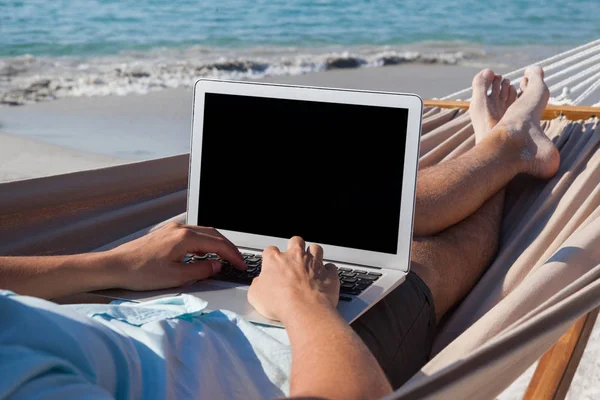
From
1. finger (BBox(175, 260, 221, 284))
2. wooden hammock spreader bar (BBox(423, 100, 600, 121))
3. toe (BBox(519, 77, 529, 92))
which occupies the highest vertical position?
toe (BBox(519, 77, 529, 92))

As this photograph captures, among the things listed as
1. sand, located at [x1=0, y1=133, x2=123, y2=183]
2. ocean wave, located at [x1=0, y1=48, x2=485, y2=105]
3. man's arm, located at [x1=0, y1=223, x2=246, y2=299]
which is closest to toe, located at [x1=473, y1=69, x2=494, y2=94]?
man's arm, located at [x1=0, y1=223, x2=246, y2=299]

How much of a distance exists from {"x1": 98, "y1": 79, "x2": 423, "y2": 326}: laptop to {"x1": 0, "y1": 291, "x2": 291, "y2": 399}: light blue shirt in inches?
7.8

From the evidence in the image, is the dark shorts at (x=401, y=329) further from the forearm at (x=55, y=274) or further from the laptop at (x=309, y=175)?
the forearm at (x=55, y=274)

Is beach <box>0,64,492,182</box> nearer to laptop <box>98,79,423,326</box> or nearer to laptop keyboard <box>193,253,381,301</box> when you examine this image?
laptop <box>98,79,423,326</box>

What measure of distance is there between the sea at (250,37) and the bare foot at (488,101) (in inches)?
264

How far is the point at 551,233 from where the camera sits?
135 cm

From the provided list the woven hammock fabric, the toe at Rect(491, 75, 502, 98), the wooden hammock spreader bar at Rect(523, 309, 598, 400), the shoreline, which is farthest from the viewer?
the shoreline

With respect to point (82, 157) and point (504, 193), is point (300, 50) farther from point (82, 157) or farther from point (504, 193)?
point (504, 193)

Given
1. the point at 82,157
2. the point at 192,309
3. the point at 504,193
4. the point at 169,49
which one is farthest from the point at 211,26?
the point at 192,309

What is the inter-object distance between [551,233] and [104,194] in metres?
0.85

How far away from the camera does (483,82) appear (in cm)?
198

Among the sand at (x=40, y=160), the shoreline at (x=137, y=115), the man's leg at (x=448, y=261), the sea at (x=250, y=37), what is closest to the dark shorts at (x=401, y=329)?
the man's leg at (x=448, y=261)

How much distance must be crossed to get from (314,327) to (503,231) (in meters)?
0.85

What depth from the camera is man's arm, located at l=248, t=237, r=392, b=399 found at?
0.65 m
